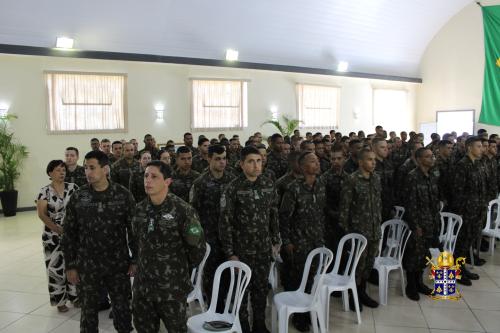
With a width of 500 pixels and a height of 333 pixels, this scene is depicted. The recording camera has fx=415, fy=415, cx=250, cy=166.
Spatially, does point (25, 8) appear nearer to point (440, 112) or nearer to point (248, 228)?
point (248, 228)

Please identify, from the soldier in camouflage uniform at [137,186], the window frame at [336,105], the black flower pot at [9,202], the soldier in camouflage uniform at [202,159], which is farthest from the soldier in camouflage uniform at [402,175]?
the black flower pot at [9,202]

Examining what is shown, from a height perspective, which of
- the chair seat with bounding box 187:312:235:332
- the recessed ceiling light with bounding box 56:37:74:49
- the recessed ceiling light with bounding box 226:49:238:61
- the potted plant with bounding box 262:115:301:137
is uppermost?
the recessed ceiling light with bounding box 226:49:238:61

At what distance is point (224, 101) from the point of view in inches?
478

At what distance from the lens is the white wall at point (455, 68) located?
14414mm

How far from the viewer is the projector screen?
48.2 feet

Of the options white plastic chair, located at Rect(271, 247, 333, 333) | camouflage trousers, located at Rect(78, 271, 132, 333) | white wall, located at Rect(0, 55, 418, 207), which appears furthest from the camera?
white wall, located at Rect(0, 55, 418, 207)

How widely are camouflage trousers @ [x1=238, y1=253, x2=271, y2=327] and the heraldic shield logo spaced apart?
1.97 m

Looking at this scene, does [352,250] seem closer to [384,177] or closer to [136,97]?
[384,177]

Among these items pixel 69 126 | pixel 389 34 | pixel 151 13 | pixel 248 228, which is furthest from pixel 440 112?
pixel 248 228

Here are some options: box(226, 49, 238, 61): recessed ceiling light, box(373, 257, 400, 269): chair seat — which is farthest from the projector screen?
box(373, 257, 400, 269): chair seat

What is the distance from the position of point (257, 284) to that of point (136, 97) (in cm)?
840

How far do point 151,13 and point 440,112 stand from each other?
11417 millimetres

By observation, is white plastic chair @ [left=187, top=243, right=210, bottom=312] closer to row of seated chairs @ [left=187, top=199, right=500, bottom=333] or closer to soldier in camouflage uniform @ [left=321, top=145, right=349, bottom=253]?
row of seated chairs @ [left=187, top=199, right=500, bottom=333]

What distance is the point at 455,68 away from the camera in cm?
1525
